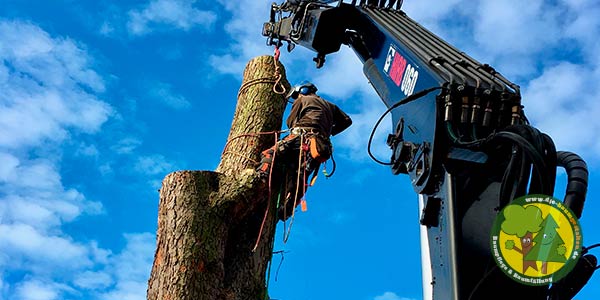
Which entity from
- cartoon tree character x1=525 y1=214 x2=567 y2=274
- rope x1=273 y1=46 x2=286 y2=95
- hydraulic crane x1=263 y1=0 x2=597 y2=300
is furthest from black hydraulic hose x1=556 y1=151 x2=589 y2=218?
rope x1=273 y1=46 x2=286 y2=95

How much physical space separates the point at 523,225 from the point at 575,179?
0.34 m

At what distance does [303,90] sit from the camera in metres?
7.29

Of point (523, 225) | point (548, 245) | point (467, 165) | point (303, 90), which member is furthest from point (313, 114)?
point (548, 245)

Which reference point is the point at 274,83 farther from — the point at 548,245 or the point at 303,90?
the point at 548,245

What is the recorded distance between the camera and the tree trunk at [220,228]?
587cm

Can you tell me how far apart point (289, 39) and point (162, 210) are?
2.55 meters

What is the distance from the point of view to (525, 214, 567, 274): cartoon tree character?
375 centimetres

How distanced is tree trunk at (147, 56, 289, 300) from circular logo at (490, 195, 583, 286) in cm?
273

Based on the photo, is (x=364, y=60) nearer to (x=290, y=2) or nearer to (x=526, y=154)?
(x=290, y=2)

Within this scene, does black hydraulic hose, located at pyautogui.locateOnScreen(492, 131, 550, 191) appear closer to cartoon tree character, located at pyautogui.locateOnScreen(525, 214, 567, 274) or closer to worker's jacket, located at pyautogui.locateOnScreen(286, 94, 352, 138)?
cartoon tree character, located at pyautogui.locateOnScreen(525, 214, 567, 274)

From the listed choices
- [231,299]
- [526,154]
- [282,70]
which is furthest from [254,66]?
[526,154]

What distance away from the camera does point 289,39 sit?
7953mm

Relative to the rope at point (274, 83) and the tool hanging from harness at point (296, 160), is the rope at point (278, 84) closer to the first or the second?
the rope at point (274, 83)

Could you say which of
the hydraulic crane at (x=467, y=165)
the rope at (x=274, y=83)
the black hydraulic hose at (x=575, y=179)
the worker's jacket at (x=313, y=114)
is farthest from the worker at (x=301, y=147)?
the black hydraulic hose at (x=575, y=179)
